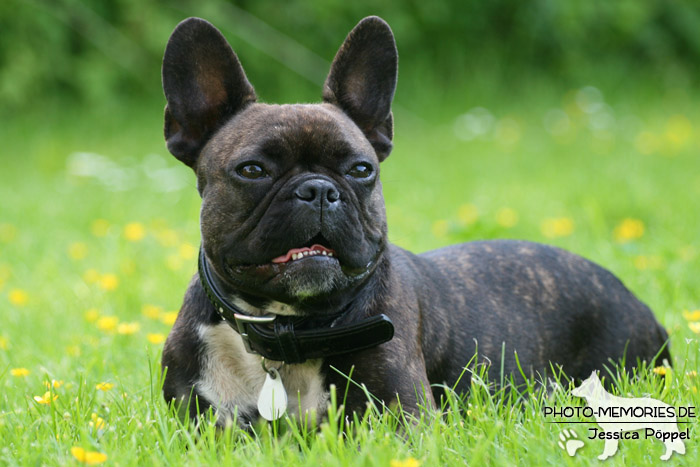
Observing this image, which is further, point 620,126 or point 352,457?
point 620,126

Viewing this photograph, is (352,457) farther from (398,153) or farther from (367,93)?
(398,153)

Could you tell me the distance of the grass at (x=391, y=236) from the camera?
2.79m

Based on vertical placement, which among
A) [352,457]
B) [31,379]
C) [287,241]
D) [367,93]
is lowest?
[31,379]

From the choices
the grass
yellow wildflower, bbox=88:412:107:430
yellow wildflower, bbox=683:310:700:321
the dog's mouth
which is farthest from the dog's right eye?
yellow wildflower, bbox=683:310:700:321

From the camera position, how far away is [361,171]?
321 cm

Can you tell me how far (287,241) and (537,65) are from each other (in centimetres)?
1141

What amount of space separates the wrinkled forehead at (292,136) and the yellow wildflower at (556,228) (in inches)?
127

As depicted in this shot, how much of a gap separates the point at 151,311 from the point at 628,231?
343 centimetres

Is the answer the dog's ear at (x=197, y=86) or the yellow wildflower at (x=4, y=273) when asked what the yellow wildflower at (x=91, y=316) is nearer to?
the yellow wildflower at (x=4, y=273)

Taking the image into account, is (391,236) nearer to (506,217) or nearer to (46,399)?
(506,217)

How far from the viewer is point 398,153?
10352 millimetres

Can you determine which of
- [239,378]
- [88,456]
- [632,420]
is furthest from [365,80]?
[88,456]

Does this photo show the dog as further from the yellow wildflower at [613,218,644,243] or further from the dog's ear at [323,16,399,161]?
the yellow wildflower at [613,218,644,243]

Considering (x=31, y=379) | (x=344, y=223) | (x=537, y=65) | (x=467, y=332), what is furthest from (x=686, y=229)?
(x=537, y=65)
